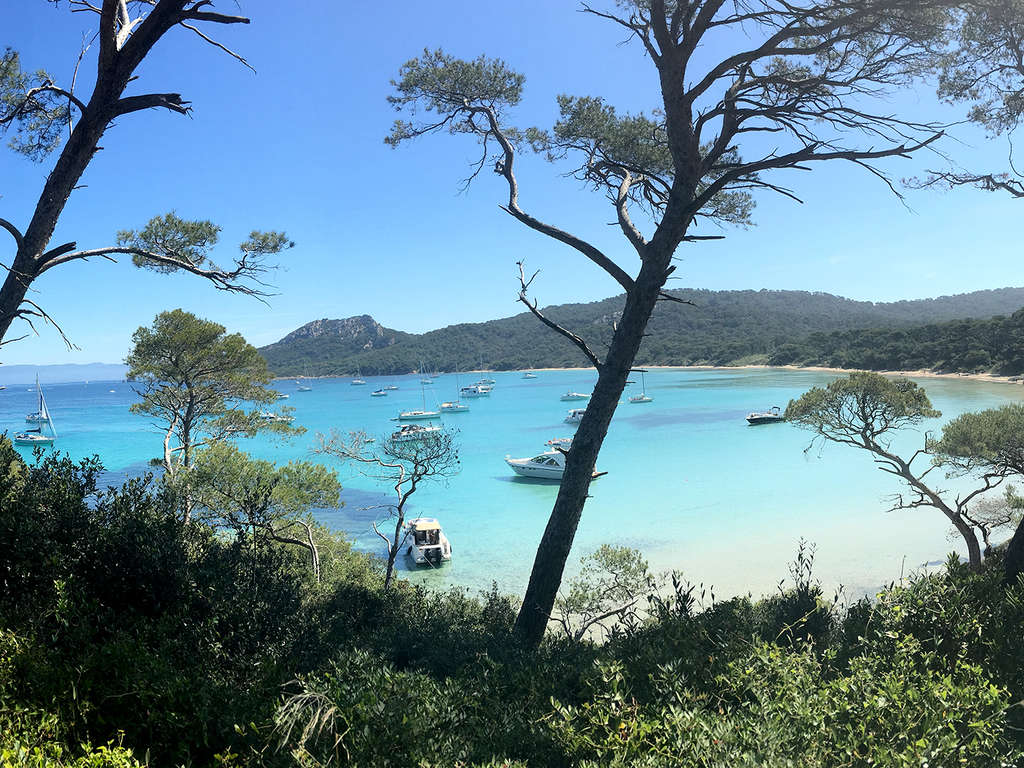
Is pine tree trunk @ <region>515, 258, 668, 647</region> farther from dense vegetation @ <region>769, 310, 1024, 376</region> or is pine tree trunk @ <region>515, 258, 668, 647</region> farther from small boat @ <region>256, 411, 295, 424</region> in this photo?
dense vegetation @ <region>769, 310, 1024, 376</region>

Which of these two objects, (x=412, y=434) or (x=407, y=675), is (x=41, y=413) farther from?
(x=407, y=675)

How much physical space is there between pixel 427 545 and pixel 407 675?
15263mm

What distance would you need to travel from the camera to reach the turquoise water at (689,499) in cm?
1598

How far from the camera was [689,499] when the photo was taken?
23.6 meters

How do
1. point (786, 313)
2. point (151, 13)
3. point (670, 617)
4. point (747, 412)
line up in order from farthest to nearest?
1. point (786, 313)
2. point (747, 412)
3. point (151, 13)
4. point (670, 617)

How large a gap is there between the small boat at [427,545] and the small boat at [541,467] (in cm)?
1041

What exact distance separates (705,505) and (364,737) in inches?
895

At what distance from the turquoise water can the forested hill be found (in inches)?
1285

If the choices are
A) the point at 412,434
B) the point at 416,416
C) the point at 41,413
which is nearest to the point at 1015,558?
the point at 412,434

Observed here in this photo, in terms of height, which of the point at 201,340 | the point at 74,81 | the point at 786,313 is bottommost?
the point at 201,340

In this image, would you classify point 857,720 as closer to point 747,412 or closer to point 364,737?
point 364,737

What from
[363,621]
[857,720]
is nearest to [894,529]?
[363,621]

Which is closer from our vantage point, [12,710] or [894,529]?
[12,710]

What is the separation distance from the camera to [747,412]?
4959 centimetres
